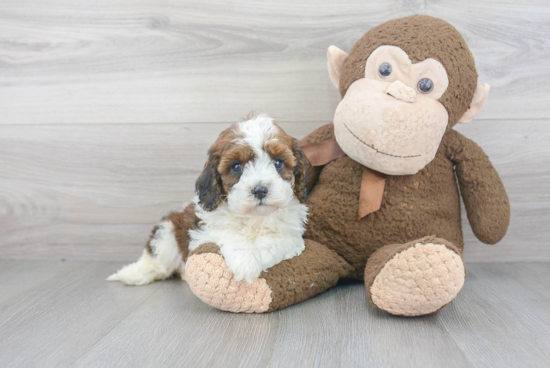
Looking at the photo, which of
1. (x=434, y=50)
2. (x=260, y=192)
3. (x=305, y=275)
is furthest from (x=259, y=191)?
(x=434, y=50)

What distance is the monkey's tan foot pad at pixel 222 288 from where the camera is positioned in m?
1.27

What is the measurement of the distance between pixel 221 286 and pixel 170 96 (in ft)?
3.23

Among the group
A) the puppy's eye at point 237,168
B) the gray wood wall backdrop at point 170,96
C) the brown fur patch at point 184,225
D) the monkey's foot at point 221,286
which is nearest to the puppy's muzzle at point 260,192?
the puppy's eye at point 237,168

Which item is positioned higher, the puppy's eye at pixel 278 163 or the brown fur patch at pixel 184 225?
the puppy's eye at pixel 278 163

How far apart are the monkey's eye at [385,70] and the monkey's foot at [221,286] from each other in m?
0.76

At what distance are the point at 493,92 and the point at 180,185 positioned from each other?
4.59ft

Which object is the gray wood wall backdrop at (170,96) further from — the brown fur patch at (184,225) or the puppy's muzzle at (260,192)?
the puppy's muzzle at (260,192)

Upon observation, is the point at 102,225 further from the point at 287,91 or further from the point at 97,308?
the point at 287,91

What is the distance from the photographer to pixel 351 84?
1.47 m

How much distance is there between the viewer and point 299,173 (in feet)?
4.72

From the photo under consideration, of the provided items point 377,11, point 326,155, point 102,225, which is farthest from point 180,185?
point 377,11

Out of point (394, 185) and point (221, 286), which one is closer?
point (221, 286)

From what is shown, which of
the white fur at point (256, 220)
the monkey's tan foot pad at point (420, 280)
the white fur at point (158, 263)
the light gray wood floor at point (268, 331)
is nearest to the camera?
the light gray wood floor at point (268, 331)

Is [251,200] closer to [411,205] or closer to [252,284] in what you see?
[252,284]
